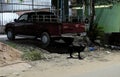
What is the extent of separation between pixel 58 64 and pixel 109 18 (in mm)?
11131

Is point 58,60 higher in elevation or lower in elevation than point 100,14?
lower

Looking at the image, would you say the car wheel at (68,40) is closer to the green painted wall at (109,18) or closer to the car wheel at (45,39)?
the car wheel at (45,39)

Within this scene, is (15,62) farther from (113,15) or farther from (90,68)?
(113,15)

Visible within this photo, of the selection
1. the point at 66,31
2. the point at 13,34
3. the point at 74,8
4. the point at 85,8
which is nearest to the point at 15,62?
the point at 66,31

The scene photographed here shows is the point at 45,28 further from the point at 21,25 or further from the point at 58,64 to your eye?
the point at 58,64

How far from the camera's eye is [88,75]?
36.6 feet

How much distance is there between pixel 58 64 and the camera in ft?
43.7

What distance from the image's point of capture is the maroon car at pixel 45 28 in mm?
17016

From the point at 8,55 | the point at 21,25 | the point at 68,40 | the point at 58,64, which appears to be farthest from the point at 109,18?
the point at 8,55

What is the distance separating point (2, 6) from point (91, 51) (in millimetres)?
14345

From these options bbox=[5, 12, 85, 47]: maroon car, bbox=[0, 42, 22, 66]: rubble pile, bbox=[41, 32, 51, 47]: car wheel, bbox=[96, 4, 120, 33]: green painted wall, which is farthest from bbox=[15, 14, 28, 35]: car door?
bbox=[96, 4, 120, 33]: green painted wall

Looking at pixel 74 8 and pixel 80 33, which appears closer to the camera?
pixel 80 33

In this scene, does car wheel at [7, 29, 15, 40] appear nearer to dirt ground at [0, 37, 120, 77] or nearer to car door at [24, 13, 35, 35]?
car door at [24, 13, 35, 35]

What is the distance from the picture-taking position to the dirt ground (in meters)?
11.4
